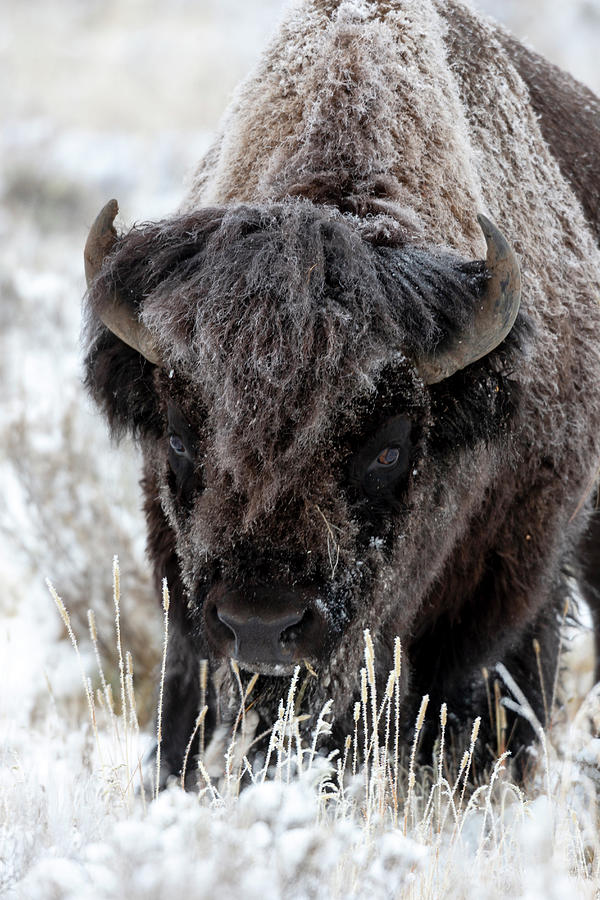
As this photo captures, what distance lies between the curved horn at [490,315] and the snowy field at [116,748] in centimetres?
110

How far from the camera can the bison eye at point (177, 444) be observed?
10.1 feet

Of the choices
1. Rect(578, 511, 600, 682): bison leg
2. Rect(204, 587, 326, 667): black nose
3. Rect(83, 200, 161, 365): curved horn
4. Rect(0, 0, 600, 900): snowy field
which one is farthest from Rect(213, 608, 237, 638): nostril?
Rect(578, 511, 600, 682): bison leg

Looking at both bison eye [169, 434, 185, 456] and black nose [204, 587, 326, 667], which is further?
bison eye [169, 434, 185, 456]

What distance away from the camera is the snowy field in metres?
1.88

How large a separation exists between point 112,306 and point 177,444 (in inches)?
18.7

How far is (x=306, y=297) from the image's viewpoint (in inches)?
103

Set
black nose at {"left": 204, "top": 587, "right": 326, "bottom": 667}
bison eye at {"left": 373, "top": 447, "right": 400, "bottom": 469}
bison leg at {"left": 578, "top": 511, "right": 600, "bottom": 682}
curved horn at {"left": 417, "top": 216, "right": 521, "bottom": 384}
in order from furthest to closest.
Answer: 1. bison leg at {"left": 578, "top": 511, "right": 600, "bottom": 682}
2. bison eye at {"left": 373, "top": 447, "right": 400, "bottom": 469}
3. curved horn at {"left": 417, "top": 216, "right": 521, "bottom": 384}
4. black nose at {"left": 204, "top": 587, "right": 326, "bottom": 667}

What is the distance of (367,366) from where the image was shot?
2.71 meters

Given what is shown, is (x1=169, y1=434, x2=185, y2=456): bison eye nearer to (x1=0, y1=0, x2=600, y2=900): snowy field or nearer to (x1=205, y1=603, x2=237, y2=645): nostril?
(x1=205, y1=603, x2=237, y2=645): nostril

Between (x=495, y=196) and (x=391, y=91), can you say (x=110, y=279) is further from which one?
(x=495, y=196)

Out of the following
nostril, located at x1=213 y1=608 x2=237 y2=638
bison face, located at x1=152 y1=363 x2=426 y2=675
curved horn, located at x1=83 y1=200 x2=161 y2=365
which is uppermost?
curved horn, located at x1=83 y1=200 x2=161 y2=365

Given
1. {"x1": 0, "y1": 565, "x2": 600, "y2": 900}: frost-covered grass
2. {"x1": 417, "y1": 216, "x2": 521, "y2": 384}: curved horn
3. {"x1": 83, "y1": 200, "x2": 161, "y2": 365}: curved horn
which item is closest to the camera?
{"x1": 0, "y1": 565, "x2": 600, "y2": 900}: frost-covered grass

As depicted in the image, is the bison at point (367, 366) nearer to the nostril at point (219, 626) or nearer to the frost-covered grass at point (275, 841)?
the nostril at point (219, 626)

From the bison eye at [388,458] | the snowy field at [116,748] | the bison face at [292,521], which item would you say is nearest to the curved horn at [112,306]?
the bison face at [292,521]
